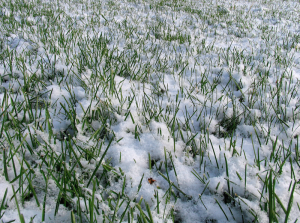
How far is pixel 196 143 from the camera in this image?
1356 mm

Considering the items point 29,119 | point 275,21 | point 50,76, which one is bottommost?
point 29,119

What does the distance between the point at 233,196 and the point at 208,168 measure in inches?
8.5

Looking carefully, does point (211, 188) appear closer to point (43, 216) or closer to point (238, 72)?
point (43, 216)

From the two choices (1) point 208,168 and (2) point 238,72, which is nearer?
(1) point 208,168

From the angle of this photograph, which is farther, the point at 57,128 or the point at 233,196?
the point at 57,128

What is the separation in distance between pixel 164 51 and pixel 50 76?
5.87 feet

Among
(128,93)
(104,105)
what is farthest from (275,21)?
(104,105)

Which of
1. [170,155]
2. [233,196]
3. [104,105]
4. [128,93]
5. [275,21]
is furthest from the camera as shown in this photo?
[275,21]

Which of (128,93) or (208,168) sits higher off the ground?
(128,93)

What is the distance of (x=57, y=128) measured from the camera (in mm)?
1424

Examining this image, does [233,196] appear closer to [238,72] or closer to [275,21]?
[238,72]

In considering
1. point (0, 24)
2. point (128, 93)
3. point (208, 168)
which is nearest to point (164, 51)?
point (128, 93)

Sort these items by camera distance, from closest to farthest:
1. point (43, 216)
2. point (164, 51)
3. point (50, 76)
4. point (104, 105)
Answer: point (43, 216) < point (104, 105) < point (50, 76) < point (164, 51)

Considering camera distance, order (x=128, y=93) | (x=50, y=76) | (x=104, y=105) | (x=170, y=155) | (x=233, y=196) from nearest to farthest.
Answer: (x=233, y=196)
(x=170, y=155)
(x=104, y=105)
(x=128, y=93)
(x=50, y=76)
